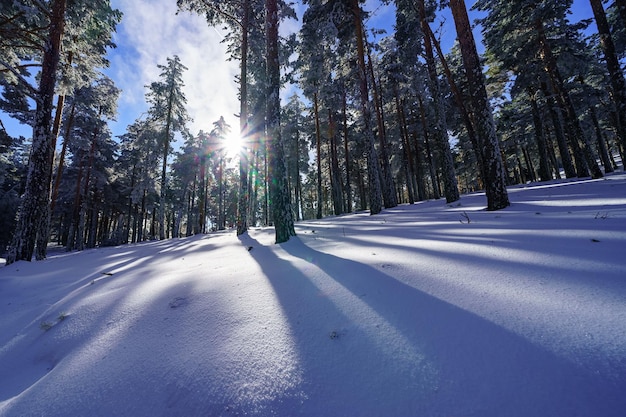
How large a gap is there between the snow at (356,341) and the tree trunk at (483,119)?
3.06 meters

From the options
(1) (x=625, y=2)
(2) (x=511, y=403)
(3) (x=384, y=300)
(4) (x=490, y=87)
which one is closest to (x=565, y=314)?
(2) (x=511, y=403)

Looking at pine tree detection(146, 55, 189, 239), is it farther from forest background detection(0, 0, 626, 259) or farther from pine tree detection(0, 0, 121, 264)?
pine tree detection(0, 0, 121, 264)

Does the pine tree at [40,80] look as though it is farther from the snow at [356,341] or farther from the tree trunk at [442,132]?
the tree trunk at [442,132]

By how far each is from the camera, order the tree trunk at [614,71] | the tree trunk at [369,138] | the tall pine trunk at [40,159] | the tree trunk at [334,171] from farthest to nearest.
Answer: the tree trunk at [334,171] < the tree trunk at [369,138] < the tree trunk at [614,71] < the tall pine trunk at [40,159]

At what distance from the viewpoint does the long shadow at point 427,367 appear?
3.18ft

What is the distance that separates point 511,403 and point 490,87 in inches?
944

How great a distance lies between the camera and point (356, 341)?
1.46 metres

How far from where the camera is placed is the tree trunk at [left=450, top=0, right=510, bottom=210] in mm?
5754

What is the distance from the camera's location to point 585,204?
14.7 feet

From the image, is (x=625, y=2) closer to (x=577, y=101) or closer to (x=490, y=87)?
(x=490, y=87)

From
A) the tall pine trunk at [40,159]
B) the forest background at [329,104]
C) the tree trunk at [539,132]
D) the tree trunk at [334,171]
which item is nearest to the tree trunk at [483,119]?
the forest background at [329,104]

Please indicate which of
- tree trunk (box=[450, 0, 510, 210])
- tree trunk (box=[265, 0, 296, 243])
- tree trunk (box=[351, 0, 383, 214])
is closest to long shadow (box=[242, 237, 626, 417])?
tree trunk (box=[265, 0, 296, 243])

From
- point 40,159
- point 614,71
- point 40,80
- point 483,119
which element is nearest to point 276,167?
point 483,119

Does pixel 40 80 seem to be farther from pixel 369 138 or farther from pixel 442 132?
pixel 442 132
